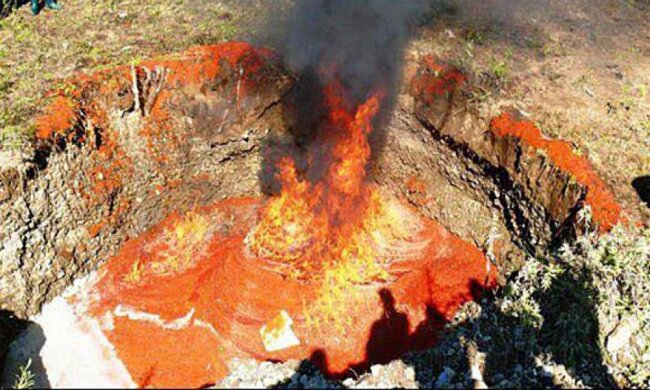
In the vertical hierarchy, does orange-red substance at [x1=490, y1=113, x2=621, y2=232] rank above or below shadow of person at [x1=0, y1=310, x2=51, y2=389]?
above

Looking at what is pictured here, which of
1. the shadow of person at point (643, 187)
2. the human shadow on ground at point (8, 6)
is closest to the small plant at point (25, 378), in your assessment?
the human shadow on ground at point (8, 6)

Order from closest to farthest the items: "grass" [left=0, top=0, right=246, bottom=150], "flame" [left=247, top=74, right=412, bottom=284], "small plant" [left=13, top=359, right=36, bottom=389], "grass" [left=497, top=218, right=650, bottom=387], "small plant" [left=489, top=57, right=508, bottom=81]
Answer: "grass" [left=497, top=218, right=650, bottom=387] → "small plant" [left=13, top=359, right=36, bottom=389] → "grass" [left=0, top=0, right=246, bottom=150] → "flame" [left=247, top=74, right=412, bottom=284] → "small plant" [left=489, top=57, right=508, bottom=81]

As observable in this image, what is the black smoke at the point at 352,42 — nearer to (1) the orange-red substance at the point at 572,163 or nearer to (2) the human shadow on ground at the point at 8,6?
(1) the orange-red substance at the point at 572,163

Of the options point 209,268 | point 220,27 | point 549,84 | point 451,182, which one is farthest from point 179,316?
point 549,84

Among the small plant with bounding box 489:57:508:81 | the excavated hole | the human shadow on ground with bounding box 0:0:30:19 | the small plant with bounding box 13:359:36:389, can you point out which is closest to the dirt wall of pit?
the excavated hole

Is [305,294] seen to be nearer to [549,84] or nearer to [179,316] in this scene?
[179,316]

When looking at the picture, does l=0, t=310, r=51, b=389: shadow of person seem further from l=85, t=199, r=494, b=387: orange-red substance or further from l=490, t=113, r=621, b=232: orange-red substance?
l=490, t=113, r=621, b=232: orange-red substance

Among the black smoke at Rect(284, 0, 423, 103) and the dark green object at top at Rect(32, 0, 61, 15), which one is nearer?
the black smoke at Rect(284, 0, 423, 103)
